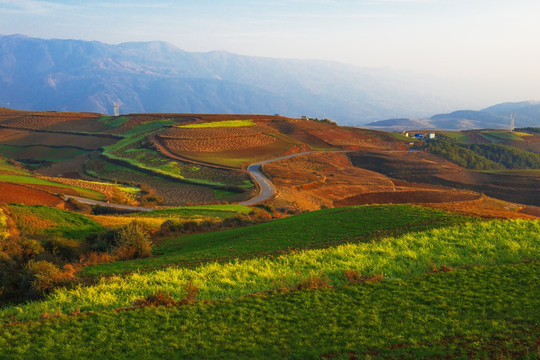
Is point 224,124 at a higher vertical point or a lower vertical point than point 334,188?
higher

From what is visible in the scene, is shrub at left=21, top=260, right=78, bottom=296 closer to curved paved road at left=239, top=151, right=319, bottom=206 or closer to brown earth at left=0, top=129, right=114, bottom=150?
curved paved road at left=239, top=151, right=319, bottom=206

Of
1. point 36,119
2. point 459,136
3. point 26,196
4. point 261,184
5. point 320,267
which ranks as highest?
point 36,119

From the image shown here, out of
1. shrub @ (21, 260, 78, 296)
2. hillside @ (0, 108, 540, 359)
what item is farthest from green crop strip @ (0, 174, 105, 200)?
shrub @ (21, 260, 78, 296)

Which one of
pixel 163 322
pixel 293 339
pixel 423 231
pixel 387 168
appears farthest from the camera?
pixel 387 168

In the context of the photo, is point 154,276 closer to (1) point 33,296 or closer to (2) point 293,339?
(1) point 33,296

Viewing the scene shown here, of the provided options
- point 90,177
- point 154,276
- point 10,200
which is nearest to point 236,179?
point 90,177

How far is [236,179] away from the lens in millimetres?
70438

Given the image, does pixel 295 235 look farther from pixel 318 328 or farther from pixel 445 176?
pixel 445 176

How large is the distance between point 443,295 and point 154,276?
10910 millimetres

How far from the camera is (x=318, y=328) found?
40.6ft

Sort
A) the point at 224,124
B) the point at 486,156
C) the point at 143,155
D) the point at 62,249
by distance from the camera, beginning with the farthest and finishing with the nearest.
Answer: the point at 486,156 < the point at 224,124 < the point at 143,155 < the point at 62,249

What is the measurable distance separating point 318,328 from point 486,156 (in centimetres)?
12925

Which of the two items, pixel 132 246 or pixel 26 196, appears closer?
pixel 132 246

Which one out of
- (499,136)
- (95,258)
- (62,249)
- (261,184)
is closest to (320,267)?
(95,258)
